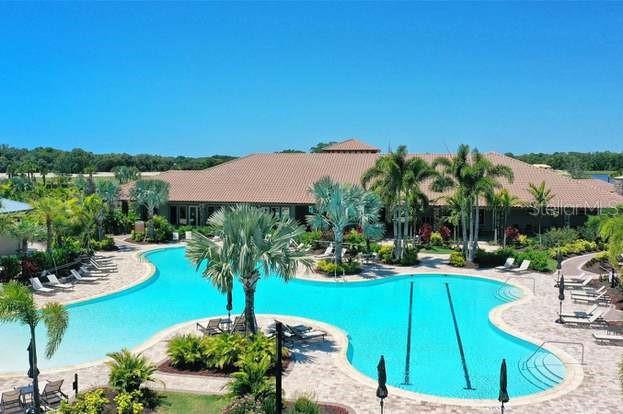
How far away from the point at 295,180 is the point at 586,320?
93.0ft

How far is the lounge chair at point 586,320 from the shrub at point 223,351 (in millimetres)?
10795

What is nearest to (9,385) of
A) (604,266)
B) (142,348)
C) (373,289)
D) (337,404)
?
(142,348)

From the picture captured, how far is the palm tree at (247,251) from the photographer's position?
562 inches

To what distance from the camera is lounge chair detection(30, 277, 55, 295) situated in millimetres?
22594

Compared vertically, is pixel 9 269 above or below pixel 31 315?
below

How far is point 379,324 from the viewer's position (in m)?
19.1

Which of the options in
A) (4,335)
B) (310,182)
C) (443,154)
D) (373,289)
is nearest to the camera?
(4,335)

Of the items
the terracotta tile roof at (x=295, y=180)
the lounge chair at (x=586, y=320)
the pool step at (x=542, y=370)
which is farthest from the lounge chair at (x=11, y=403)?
the terracotta tile roof at (x=295, y=180)

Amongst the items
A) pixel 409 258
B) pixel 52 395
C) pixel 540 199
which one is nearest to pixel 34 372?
pixel 52 395

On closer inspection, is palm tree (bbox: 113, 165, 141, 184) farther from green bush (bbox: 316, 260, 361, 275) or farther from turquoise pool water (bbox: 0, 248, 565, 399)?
green bush (bbox: 316, 260, 361, 275)

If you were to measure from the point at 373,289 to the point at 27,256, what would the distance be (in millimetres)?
16099

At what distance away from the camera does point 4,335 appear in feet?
58.5

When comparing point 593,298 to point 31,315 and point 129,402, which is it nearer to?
point 129,402

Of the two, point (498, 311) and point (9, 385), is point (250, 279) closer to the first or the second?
point (9, 385)
